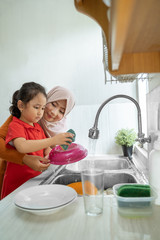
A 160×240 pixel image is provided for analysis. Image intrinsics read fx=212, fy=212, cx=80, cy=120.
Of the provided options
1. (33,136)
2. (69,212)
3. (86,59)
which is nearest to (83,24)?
(86,59)

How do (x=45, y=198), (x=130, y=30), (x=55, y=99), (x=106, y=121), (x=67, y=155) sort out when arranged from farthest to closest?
(x=106, y=121) → (x=55, y=99) → (x=67, y=155) → (x=45, y=198) → (x=130, y=30)

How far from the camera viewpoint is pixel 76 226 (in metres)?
0.53

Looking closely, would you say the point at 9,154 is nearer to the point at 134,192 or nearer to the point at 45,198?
the point at 45,198

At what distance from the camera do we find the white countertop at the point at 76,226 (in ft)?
1.59

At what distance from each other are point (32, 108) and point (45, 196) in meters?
0.67

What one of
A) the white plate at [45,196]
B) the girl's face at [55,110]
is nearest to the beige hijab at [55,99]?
the girl's face at [55,110]

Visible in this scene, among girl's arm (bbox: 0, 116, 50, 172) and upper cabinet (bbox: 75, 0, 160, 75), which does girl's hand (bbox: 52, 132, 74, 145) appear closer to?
girl's arm (bbox: 0, 116, 50, 172)

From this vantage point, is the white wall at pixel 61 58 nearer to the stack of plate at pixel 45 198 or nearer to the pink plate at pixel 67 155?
the pink plate at pixel 67 155

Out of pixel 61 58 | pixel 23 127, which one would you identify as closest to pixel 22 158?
pixel 23 127

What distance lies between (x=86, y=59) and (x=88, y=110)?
54 cm

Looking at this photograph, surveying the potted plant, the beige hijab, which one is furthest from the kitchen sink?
the beige hijab

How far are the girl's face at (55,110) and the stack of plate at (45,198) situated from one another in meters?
0.86

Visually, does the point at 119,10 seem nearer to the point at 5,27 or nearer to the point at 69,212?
the point at 69,212

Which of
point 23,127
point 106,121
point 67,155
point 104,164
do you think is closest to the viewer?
point 67,155
